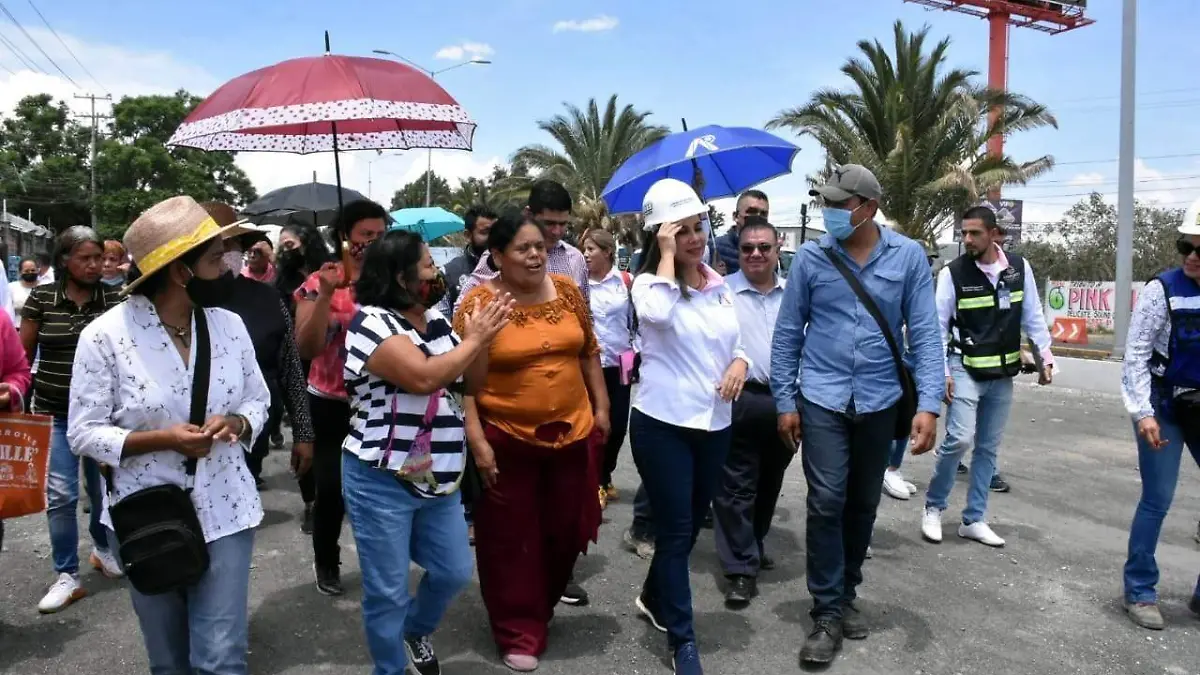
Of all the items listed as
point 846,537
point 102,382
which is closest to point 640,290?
point 846,537

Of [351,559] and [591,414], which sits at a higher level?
[591,414]

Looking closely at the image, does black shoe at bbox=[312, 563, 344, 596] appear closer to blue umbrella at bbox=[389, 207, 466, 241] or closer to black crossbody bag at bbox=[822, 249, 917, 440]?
black crossbody bag at bbox=[822, 249, 917, 440]

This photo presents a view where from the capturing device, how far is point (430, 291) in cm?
321

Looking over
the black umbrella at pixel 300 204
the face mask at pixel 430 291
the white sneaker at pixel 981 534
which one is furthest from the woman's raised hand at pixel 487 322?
the black umbrella at pixel 300 204

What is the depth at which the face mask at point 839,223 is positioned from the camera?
3.85 m

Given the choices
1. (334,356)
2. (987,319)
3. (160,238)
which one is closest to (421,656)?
(334,356)

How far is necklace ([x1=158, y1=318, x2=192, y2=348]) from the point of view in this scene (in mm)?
2643

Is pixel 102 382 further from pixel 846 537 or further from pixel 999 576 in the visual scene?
pixel 999 576

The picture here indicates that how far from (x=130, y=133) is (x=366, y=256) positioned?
179ft

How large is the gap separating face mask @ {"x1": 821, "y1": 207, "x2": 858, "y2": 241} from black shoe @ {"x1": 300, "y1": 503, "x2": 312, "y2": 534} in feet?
12.4

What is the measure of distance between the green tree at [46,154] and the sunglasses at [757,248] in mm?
57338

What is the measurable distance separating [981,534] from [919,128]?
50.8ft

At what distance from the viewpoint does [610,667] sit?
146 inches

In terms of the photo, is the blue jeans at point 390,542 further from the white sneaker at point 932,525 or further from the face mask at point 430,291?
the white sneaker at point 932,525
